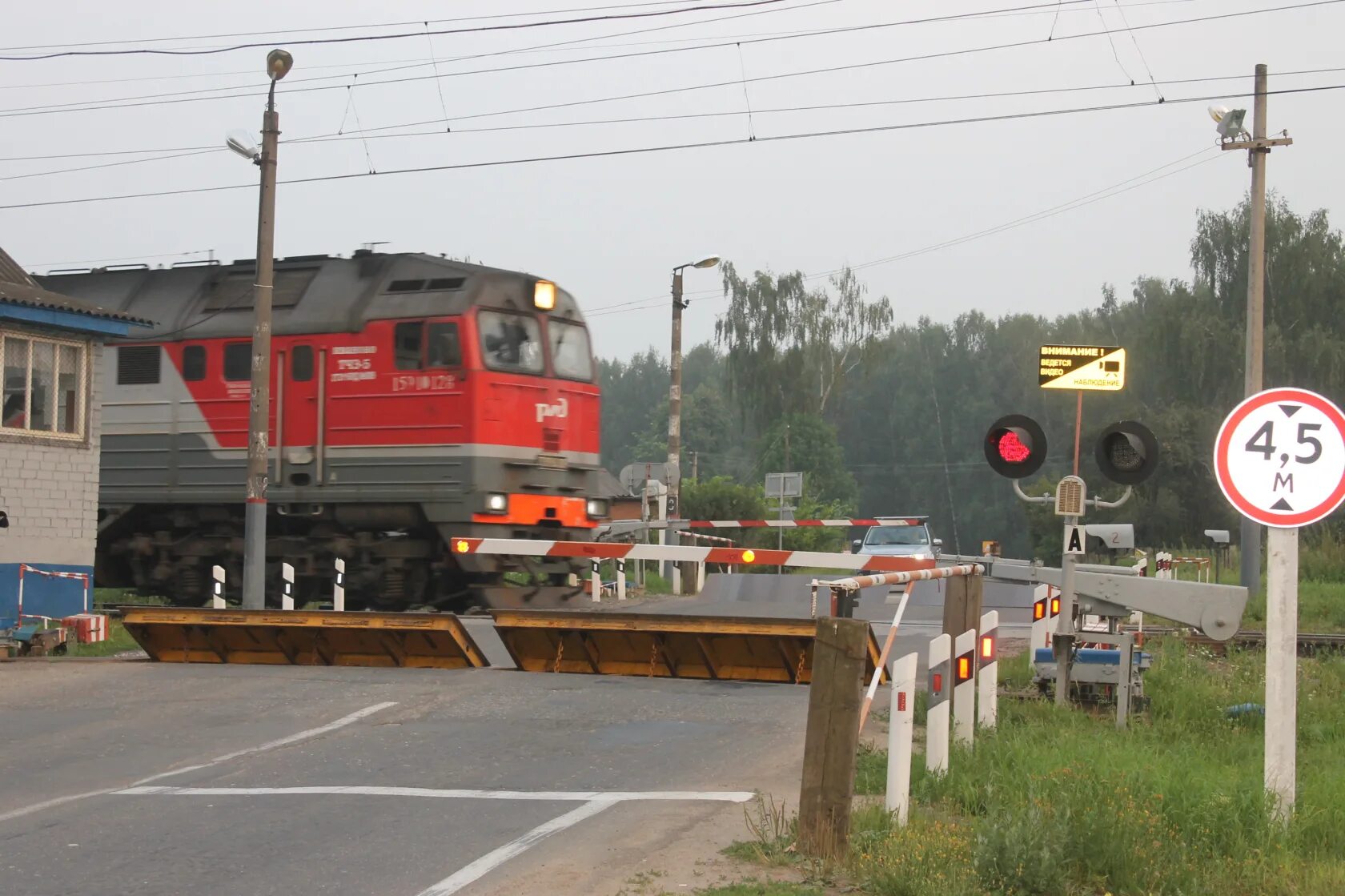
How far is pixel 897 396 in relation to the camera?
355 ft

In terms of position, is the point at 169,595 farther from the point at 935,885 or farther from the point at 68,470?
the point at 935,885

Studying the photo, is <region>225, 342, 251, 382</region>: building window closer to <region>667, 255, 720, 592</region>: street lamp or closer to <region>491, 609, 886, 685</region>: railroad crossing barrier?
<region>491, 609, 886, 685</region>: railroad crossing barrier

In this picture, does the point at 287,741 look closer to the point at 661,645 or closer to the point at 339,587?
the point at 661,645

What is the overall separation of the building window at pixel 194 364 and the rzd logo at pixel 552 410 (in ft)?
15.6

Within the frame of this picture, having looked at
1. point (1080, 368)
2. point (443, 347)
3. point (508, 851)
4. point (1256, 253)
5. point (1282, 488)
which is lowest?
point (508, 851)

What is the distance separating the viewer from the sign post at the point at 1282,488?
720cm

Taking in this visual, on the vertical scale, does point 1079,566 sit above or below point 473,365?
below

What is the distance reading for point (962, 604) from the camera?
10.4 metres

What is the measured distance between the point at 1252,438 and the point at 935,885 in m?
2.56

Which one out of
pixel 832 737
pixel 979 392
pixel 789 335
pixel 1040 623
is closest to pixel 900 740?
pixel 832 737

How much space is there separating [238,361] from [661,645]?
10092mm

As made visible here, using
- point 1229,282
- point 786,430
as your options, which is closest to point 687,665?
point 1229,282

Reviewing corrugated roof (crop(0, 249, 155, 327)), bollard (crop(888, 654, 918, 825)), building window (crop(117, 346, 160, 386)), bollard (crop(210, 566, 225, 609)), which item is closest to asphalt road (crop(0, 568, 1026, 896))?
bollard (crop(888, 654, 918, 825))

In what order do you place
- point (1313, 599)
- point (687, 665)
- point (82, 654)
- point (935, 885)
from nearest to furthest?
point (935, 885) → point (687, 665) → point (82, 654) → point (1313, 599)
